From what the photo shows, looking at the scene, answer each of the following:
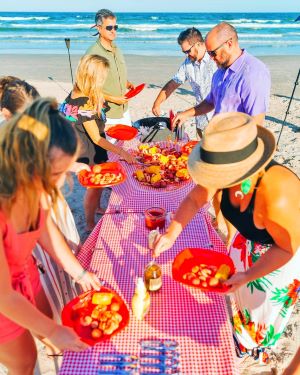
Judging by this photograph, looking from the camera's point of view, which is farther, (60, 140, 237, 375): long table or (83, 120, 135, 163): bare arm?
(83, 120, 135, 163): bare arm

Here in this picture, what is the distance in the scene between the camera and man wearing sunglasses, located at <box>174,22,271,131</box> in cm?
360

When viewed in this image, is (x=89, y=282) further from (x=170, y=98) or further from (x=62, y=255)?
(x=170, y=98)

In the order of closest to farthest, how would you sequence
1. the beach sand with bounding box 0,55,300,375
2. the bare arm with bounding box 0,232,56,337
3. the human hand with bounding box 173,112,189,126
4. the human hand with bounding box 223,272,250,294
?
1. the bare arm with bounding box 0,232,56,337
2. the human hand with bounding box 223,272,250,294
3. the beach sand with bounding box 0,55,300,375
4. the human hand with bounding box 173,112,189,126

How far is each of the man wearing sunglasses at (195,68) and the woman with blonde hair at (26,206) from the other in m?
3.69

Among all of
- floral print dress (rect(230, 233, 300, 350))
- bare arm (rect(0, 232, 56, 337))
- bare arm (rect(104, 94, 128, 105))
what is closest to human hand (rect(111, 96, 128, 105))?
bare arm (rect(104, 94, 128, 105))

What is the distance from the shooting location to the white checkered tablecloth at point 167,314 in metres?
1.73

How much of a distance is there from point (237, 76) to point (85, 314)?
2.98 m

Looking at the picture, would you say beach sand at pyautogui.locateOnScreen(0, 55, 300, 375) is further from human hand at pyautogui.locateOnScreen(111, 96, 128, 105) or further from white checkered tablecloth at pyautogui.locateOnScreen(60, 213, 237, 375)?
human hand at pyautogui.locateOnScreen(111, 96, 128, 105)

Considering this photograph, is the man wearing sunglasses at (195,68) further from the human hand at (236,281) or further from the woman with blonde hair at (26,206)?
the woman with blonde hair at (26,206)

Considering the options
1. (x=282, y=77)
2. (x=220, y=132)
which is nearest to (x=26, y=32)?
(x=282, y=77)

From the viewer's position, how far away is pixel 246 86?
11.8ft

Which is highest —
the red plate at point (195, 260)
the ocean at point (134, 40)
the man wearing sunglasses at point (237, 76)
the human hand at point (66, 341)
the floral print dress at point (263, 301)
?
the man wearing sunglasses at point (237, 76)

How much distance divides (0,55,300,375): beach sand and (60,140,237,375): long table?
82 cm

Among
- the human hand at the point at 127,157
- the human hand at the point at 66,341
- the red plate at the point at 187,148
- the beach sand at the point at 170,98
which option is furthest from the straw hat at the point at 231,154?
the red plate at the point at 187,148
